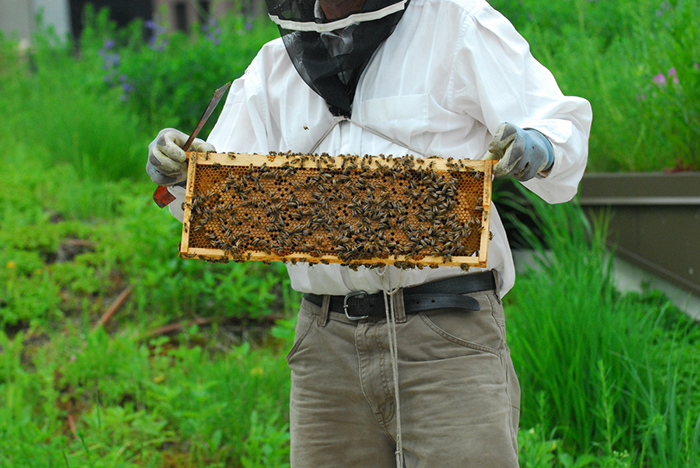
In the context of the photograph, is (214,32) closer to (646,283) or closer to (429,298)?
(646,283)

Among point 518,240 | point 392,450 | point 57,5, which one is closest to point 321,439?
point 392,450

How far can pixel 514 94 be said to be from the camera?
1.71m

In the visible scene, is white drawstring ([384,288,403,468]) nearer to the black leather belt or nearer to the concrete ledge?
the black leather belt

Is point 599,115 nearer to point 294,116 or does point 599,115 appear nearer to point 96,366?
point 294,116

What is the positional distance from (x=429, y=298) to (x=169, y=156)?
823 mm

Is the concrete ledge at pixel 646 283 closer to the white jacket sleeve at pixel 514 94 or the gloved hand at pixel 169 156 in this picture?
the white jacket sleeve at pixel 514 94

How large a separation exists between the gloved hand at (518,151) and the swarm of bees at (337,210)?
5cm

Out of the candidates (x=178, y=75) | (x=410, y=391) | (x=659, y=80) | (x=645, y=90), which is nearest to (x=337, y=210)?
(x=410, y=391)

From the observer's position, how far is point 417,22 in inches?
71.7

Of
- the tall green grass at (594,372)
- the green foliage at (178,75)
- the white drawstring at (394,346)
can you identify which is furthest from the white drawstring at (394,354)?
the green foliage at (178,75)

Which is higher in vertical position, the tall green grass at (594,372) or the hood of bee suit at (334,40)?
the hood of bee suit at (334,40)

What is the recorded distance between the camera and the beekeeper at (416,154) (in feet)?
5.60

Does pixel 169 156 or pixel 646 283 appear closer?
pixel 169 156

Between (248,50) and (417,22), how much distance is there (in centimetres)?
480
